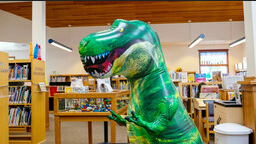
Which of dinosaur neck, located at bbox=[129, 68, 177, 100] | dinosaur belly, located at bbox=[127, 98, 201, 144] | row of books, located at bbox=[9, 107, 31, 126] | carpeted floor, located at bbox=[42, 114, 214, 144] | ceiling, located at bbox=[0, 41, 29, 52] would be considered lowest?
carpeted floor, located at bbox=[42, 114, 214, 144]

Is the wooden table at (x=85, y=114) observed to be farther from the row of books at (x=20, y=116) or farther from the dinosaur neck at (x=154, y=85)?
the row of books at (x=20, y=116)

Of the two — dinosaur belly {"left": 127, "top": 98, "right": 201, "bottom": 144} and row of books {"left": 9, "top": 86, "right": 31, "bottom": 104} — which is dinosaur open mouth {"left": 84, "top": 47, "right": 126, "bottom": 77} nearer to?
dinosaur belly {"left": 127, "top": 98, "right": 201, "bottom": 144}

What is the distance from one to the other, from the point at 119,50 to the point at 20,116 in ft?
14.9

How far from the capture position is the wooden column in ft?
7.23

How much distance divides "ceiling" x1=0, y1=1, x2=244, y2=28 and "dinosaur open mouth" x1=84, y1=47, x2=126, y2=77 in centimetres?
694

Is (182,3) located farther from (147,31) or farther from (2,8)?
(147,31)

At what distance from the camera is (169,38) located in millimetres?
9898

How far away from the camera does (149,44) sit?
2.32ft

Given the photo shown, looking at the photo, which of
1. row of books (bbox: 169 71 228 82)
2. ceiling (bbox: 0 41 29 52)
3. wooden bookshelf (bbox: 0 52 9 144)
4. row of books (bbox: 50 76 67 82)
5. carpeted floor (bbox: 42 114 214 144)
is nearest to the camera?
wooden bookshelf (bbox: 0 52 9 144)

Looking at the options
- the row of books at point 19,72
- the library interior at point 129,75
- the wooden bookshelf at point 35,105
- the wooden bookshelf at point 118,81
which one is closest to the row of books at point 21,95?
the library interior at point 129,75

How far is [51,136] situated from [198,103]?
344 centimetres

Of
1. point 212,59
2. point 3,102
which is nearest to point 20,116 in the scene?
point 3,102

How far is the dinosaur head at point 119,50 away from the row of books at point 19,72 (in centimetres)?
421

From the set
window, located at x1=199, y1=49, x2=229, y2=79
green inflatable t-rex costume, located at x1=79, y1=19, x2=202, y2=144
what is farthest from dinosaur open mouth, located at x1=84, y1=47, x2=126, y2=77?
window, located at x1=199, y1=49, x2=229, y2=79
